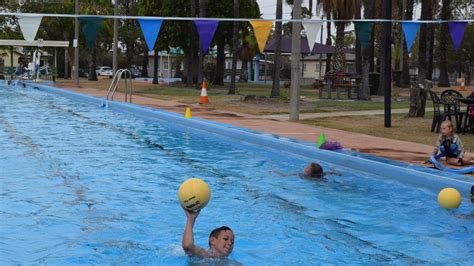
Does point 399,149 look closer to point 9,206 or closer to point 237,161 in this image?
point 237,161

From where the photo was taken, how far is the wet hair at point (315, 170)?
9.46 meters

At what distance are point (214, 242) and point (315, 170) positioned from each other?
436cm

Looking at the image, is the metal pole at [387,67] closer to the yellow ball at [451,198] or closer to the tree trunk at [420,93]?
the tree trunk at [420,93]

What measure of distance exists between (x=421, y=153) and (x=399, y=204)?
112 inches

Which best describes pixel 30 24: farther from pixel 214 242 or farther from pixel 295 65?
pixel 214 242

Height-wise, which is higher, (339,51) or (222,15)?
(222,15)

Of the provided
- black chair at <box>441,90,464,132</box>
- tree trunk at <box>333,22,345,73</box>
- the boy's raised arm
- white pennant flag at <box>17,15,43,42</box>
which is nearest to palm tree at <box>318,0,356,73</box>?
tree trunk at <box>333,22,345,73</box>

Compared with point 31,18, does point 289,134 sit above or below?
below

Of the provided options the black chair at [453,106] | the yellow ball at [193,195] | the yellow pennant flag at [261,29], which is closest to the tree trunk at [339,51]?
the yellow pennant flag at [261,29]

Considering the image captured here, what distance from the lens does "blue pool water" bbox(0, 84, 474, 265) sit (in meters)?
5.98

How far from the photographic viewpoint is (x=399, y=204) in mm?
8164

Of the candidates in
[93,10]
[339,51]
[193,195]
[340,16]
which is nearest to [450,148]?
[193,195]

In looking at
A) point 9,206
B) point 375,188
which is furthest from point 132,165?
point 375,188

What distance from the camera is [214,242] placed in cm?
535
